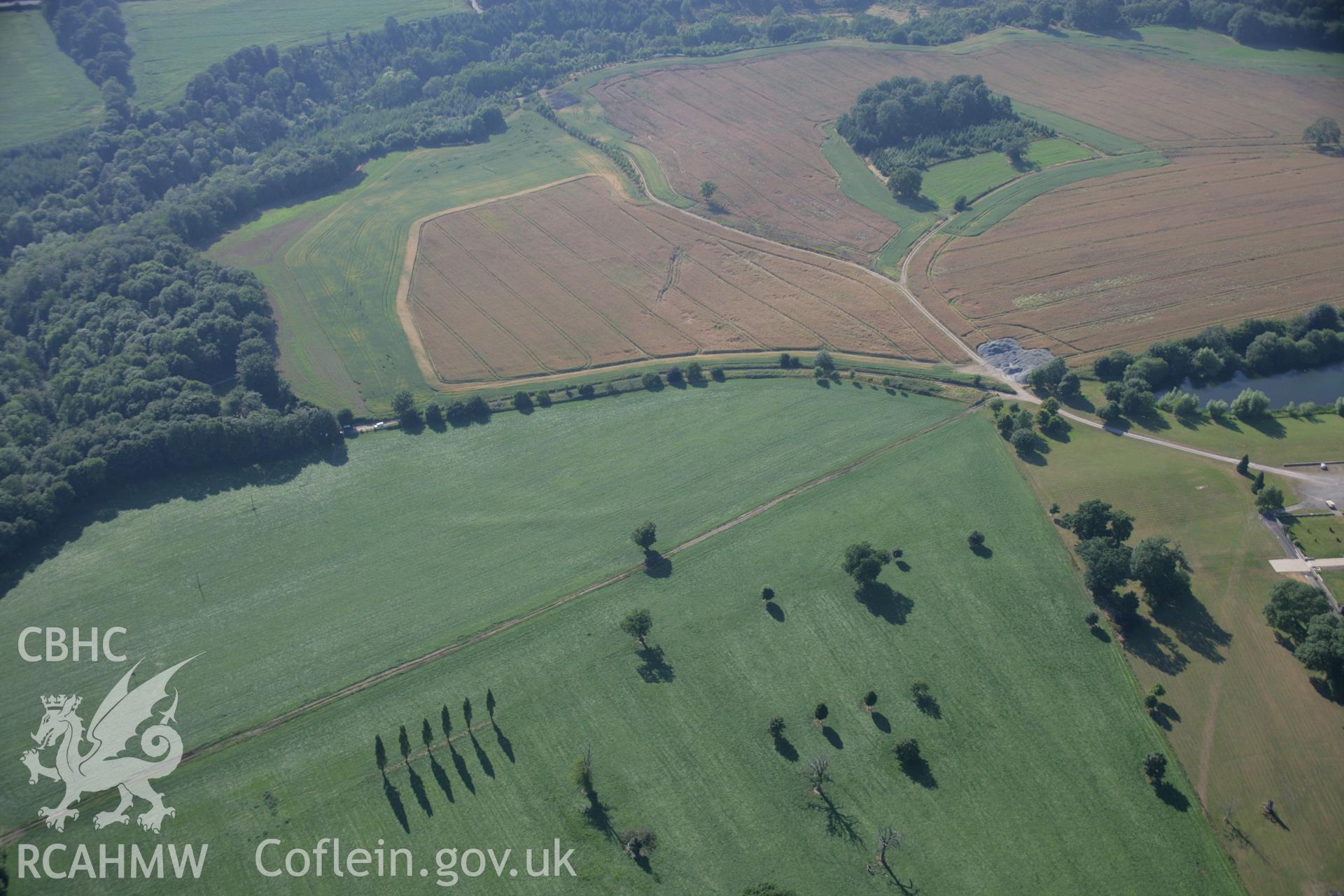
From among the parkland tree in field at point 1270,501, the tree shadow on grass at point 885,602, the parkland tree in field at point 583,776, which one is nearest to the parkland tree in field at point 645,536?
the tree shadow on grass at point 885,602

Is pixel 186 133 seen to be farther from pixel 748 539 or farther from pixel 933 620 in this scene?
pixel 933 620

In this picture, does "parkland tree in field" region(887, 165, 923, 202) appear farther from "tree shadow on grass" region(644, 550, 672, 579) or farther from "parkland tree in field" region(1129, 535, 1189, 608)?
"tree shadow on grass" region(644, 550, 672, 579)

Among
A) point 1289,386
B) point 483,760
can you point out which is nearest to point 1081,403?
A: point 1289,386

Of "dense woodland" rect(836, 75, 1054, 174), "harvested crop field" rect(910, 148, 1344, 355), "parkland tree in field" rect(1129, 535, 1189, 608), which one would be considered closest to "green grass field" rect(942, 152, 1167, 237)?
"harvested crop field" rect(910, 148, 1344, 355)

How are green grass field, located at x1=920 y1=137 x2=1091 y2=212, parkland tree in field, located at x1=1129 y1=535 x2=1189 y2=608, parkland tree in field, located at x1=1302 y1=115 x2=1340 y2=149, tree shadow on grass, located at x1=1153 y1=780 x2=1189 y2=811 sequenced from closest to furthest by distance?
1. tree shadow on grass, located at x1=1153 y1=780 x2=1189 y2=811
2. parkland tree in field, located at x1=1129 y1=535 x2=1189 y2=608
3. green grass field, located at x1=920 y1=137 x2=1091 y2=212
4. parkland tree in field, located at x1=1302 y1=115 x2=1340 y2=149

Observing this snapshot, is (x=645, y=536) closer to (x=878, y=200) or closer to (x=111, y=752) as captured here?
(x=111, y=752)

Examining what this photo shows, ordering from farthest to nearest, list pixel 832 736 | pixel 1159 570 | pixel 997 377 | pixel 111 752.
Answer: pixel 997 377
pixel 1159 570
pixel 111 752
pixel 832 736
